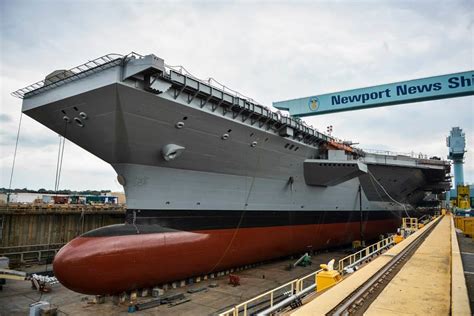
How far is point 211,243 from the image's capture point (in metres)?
10.8

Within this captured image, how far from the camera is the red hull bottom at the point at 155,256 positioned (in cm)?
820

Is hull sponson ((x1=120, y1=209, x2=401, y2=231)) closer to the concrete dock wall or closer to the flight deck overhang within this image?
the flight deck overhang

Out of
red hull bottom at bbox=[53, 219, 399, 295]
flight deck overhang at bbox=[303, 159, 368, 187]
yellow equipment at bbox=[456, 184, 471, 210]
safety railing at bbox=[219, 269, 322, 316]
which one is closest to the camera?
safety railing at bbox=[219, 269, 322, 316]

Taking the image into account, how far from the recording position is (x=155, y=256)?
925 cm

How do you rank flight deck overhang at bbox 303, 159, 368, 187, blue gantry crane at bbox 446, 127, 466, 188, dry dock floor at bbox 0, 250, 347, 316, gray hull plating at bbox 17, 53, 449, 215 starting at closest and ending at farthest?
gray hull plating at bbox 17, 53, 449, 215, dry dock floor at bbox 0, 250, 347, 316, flight deck overhang at bbox 303, 159, 368, 187, blue gantry crane at bbox 446, 127, 466, 188

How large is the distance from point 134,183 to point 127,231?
1.48 meters

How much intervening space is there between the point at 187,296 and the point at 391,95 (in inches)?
A: 730

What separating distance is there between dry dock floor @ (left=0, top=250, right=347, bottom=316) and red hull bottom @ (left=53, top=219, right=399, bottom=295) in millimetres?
547

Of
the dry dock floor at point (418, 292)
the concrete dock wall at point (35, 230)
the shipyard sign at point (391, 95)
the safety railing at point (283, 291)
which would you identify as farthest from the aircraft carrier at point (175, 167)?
the concrete dock wall at point (35, 230)

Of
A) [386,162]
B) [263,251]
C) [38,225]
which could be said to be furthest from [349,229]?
[38,225]

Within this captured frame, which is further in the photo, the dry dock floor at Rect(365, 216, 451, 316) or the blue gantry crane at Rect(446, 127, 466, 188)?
the blue gantry crane at Rect(446, 127, 466, 188)

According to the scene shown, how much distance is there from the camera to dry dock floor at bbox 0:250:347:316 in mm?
8711

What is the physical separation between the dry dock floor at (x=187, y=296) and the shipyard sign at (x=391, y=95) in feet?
44.0

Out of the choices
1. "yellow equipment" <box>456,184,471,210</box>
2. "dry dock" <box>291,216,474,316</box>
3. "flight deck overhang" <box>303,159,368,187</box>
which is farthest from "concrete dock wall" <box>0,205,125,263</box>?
"yellow equipment" <box>456,184,471,210</box>
